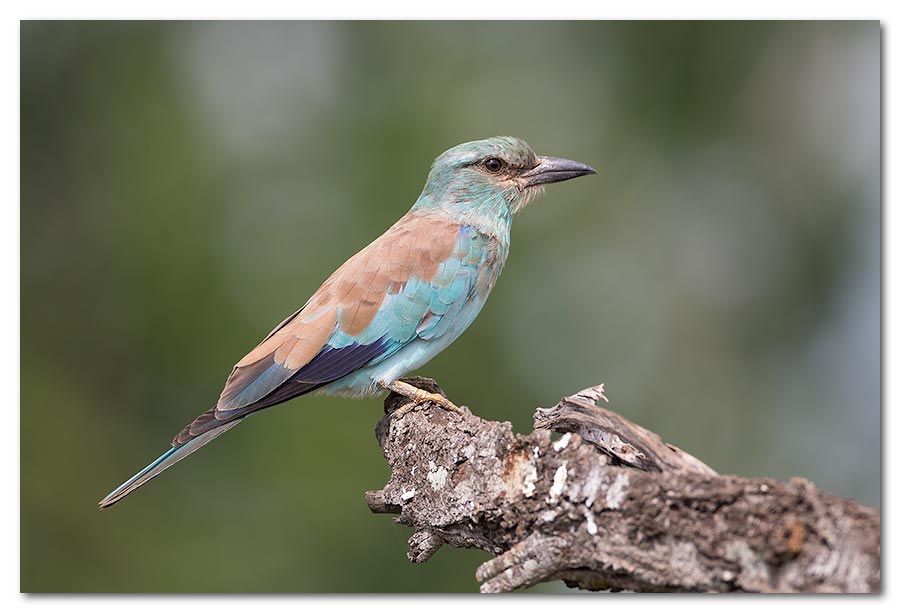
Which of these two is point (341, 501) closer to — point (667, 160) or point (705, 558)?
point (667, 160)

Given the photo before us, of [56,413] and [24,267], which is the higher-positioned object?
[24,267]

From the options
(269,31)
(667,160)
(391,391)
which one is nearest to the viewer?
(391,391)

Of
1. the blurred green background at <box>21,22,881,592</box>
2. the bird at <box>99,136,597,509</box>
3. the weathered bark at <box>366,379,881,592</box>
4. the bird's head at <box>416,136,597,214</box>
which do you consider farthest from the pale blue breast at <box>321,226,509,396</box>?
the blurred green background at <box>21,22,881,592</box>

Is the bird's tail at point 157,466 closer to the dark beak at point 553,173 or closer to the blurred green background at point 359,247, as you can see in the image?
the blurred green background at point 359,247

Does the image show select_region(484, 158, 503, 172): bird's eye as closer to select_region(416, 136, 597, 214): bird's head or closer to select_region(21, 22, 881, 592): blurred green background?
select_region(416, 136, 597, 214): bird's head

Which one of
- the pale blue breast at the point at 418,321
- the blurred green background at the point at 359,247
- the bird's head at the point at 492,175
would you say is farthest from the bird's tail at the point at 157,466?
the bird's head at the point at 492,175

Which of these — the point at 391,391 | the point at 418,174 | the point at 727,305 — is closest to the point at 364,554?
the point at 391,391
